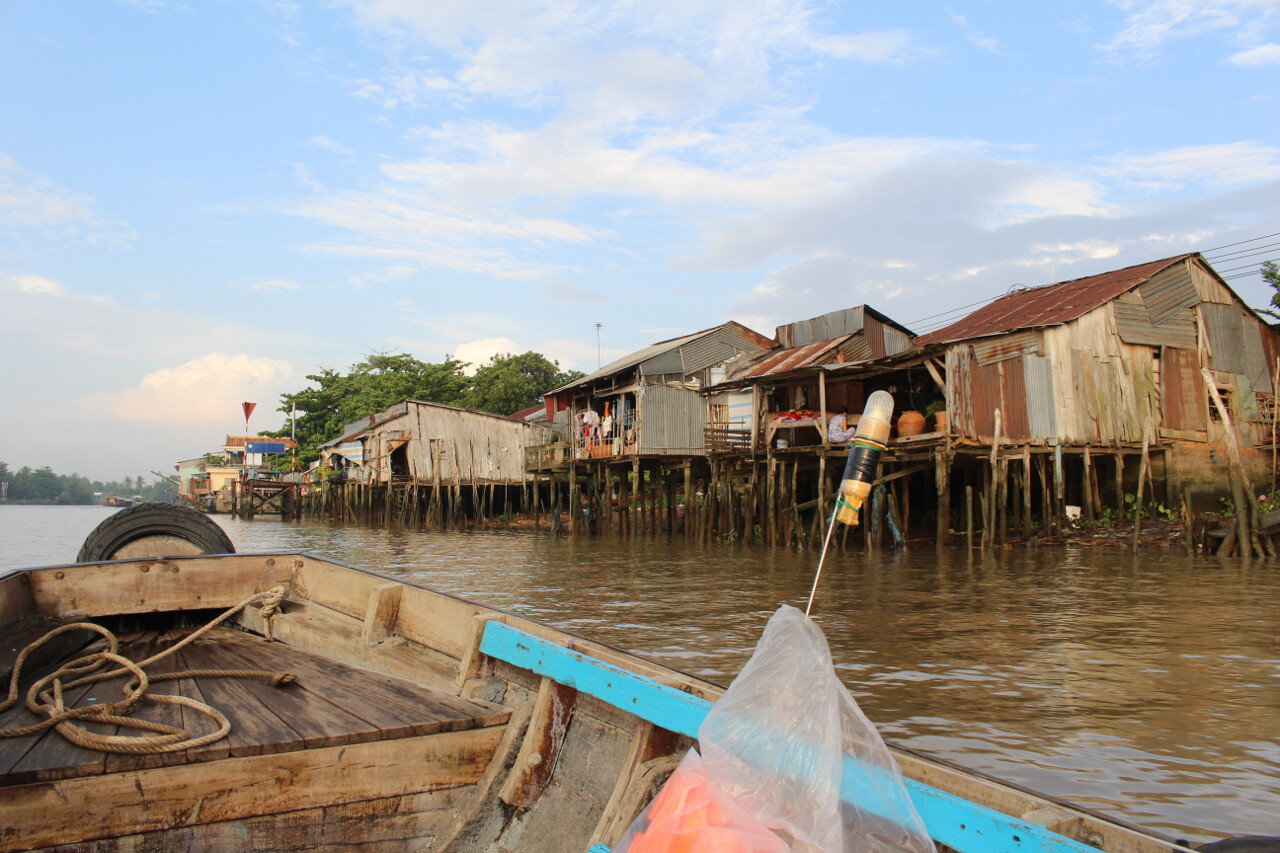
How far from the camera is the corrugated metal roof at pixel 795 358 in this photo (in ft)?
64.4

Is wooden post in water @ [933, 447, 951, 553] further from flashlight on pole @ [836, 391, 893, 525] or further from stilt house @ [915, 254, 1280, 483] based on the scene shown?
flashlight on pole @ [836, 391, 893, 525]

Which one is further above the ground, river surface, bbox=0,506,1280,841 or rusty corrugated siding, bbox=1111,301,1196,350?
rusty corrugated siding, bbox=1111,301,1196,350

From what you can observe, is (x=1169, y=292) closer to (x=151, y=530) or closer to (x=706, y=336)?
(x=706, y=336)

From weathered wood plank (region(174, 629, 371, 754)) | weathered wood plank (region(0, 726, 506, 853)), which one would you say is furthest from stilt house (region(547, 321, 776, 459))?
weathered wood plank (region(0, 726, 506, 853))

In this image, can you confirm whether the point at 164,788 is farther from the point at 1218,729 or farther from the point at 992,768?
the point at 1218,729

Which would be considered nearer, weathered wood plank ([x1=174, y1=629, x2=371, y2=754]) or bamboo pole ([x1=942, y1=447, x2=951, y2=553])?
weathered wood plank ([x1=174, y1=629, x2=371, y2=754])

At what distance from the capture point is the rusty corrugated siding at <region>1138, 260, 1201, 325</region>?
59.2 ft

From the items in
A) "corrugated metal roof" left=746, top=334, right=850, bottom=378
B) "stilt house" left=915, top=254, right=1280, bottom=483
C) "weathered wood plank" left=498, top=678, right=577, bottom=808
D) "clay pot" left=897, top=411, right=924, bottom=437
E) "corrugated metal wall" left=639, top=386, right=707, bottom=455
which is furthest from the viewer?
"corrugated metal wall" left=639, top=386, right=707, bottom=455

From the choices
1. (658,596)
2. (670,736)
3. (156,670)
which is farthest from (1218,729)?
(658,596)

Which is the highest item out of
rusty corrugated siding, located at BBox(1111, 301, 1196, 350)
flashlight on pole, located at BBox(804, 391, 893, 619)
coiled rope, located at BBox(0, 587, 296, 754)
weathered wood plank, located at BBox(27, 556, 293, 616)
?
rusty corrugated siding, located at BBox(1111, 301, 1196, 350)

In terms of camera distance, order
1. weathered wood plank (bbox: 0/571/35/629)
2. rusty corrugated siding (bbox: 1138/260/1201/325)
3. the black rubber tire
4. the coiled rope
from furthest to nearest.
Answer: rusty corrugated siding (bbox: 1138/260/1201/325), the black rubber tire, weathered wood plank (bbox: 0/571/35/629), the coiled rope

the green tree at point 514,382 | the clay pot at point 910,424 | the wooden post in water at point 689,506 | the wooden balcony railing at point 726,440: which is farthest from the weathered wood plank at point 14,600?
the green tree at point 514,382

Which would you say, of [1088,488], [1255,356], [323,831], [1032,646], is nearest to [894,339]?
[1088,488]

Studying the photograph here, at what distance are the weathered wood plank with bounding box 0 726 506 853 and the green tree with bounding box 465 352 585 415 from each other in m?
44.2
